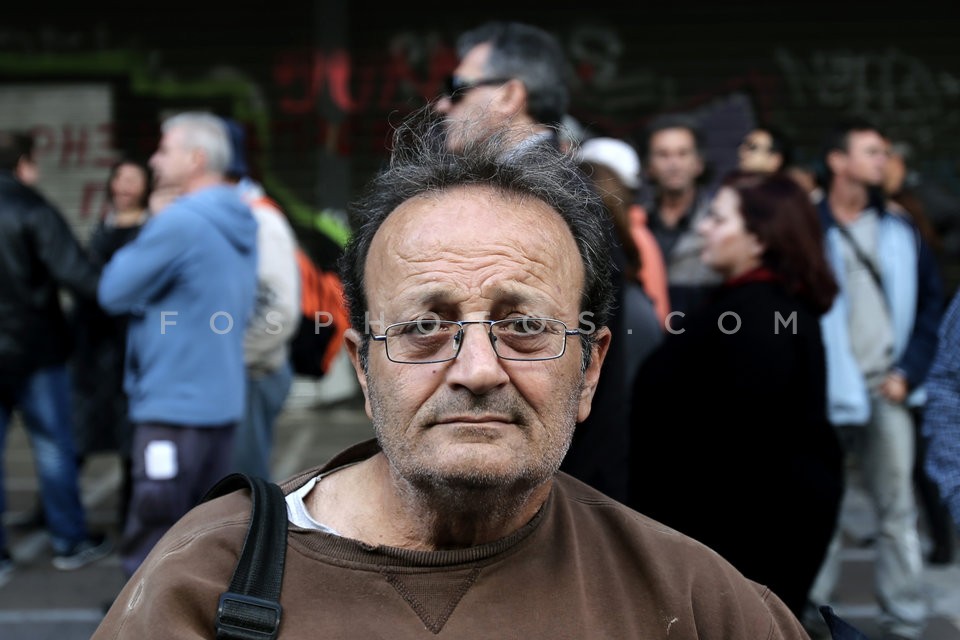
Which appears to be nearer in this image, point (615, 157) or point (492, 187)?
point (492, 187)

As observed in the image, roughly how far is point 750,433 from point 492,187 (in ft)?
5.31

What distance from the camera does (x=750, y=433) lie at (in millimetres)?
3244

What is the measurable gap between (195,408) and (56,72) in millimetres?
6575

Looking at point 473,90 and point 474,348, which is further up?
point 473,90

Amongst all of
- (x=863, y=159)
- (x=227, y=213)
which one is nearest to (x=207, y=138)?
(x=227, y=213)

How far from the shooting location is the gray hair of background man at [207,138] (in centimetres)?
454

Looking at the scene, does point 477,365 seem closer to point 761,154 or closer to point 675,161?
point 675,161

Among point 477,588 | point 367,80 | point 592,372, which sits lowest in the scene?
point 477,588

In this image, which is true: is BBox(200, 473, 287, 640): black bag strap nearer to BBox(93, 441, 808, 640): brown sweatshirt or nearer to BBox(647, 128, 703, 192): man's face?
BBox(93, 441, 808, 640): brown sweatshirt

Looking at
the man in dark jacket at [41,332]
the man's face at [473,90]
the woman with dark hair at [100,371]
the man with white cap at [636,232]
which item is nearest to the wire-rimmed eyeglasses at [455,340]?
the man's face at [473,90]

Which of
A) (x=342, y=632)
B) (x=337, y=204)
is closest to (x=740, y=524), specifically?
(x=342, y=632)

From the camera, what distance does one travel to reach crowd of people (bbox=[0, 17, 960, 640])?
→ 1.75 metres

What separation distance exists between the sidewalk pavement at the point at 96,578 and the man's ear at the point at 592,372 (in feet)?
4.67

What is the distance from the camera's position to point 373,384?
6.19 feet
